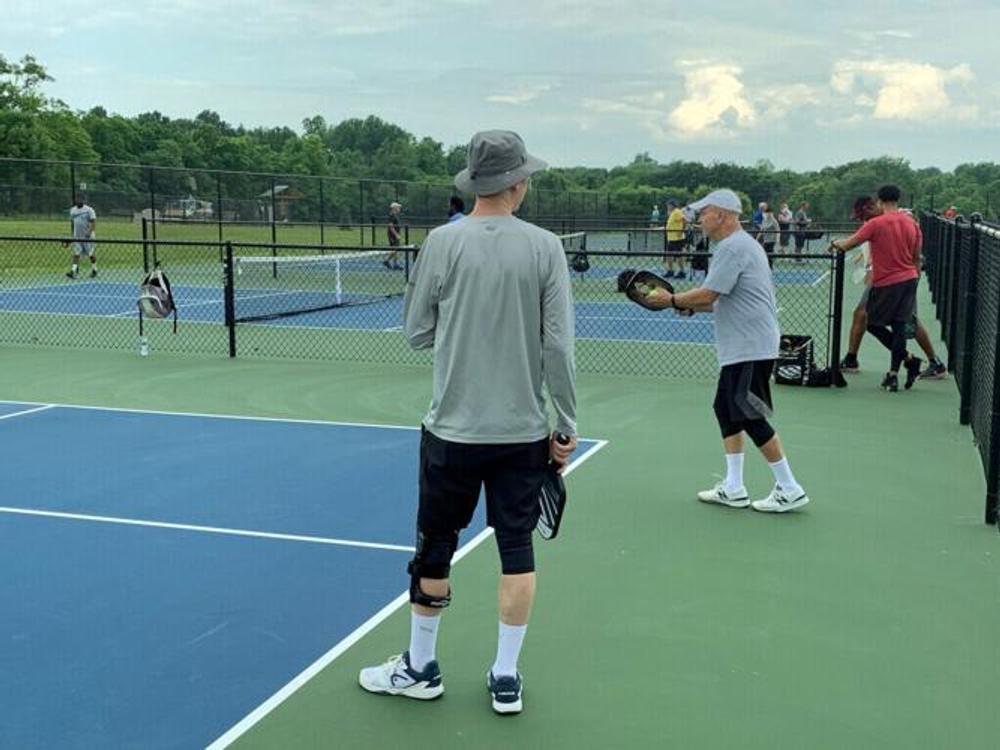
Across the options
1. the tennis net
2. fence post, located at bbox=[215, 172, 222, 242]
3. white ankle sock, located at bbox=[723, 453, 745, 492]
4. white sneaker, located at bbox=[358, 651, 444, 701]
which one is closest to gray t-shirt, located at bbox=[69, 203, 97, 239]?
the tennis net

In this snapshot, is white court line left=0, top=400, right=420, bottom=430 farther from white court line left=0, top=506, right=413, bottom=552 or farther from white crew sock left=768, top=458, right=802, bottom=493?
white crew sock left=768, top=458, right=802, bottom=493

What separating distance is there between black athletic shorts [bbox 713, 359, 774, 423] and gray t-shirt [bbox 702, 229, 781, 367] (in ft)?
0.21

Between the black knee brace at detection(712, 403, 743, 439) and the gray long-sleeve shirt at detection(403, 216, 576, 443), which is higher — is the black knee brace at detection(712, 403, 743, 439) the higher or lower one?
the lower one

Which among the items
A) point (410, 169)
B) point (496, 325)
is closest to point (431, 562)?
point (496, 325)

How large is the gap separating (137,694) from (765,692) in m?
2.32

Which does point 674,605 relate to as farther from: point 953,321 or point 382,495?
point 953,321

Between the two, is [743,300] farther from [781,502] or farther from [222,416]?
[222,416]

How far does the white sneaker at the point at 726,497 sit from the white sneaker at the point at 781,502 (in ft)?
0.39

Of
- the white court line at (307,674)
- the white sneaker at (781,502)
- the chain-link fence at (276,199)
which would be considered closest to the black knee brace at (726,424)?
the white sneaker at (781,502)

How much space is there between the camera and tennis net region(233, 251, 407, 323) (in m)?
18.1

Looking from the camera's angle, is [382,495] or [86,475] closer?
[382,495]

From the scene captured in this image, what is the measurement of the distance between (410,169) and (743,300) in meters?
60.7

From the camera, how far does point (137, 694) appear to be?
4133 mm

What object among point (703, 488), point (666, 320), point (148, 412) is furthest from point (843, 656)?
point (666, 320)
